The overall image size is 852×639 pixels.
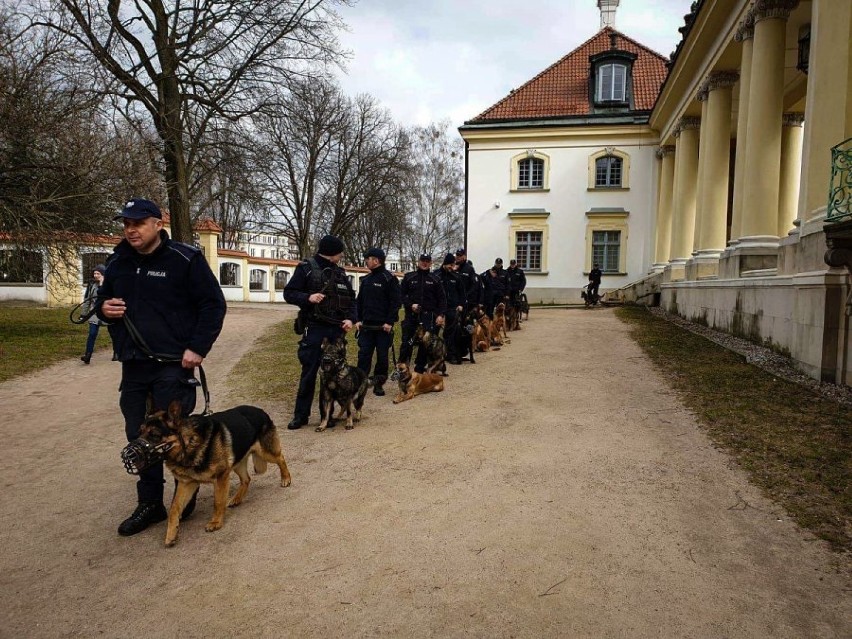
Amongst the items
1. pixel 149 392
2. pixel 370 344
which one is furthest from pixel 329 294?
pixel 149 392

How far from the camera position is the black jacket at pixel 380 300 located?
24.7 ft

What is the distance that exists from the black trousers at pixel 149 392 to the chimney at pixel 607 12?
118ft

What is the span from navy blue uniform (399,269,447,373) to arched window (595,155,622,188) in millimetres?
21548

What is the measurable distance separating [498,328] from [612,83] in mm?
20734

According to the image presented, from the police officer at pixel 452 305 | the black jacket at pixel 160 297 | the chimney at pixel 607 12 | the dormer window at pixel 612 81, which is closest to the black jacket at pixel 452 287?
the police officer at pixel 452 305

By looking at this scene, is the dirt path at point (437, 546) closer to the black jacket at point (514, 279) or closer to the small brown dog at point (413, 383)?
the small brown dog at point (413, 383)

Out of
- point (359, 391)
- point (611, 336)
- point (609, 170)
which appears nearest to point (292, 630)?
point (359, 391)

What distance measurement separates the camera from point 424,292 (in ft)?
29.6

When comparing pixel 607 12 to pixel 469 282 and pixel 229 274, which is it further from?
pixel 469 282

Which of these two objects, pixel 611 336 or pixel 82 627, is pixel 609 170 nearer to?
pixel 611 336

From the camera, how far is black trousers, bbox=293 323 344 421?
6184 millimetres

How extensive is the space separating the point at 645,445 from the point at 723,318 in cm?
888

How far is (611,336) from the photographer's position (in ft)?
44.0

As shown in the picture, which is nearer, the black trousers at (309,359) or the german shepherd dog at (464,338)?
the black trousers at (309,359)
